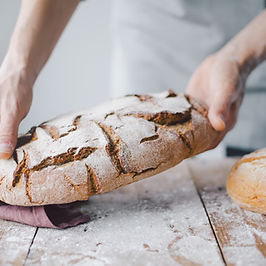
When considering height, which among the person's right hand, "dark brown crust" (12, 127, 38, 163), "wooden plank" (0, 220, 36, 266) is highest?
the person's right hand

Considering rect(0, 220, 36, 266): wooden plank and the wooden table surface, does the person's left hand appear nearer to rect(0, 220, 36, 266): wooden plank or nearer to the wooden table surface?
the wooden table surface

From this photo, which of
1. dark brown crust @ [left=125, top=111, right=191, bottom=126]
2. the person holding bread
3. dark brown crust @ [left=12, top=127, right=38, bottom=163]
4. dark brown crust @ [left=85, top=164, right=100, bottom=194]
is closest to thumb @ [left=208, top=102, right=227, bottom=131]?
the person holding bread

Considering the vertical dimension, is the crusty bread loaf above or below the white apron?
below

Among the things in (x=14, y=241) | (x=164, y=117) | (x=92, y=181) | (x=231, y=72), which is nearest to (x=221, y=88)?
(x=231, y=72)

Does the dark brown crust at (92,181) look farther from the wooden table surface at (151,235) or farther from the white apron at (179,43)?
the white apron at (179,43)

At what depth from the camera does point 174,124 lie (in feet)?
4.12

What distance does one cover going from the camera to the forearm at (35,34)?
141 cm

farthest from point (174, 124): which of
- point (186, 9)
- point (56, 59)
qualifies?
point (56, 59)

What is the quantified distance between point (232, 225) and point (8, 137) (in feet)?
2.55

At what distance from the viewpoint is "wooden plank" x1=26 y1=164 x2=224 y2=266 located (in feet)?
3.22

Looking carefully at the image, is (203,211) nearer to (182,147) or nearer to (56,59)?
(182,147)

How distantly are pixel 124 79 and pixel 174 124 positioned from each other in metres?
1.05

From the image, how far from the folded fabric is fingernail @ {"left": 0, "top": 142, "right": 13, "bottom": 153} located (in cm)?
20

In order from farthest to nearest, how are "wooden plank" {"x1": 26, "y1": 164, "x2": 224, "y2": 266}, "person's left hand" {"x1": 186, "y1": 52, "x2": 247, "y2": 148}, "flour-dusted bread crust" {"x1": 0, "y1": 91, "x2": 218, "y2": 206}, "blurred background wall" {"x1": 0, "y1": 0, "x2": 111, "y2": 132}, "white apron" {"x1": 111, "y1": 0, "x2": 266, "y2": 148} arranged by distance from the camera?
"blurred background wall" {"x1": 0, "y1": 0, "x2": 111, "y2": 132}, "white apron" {"x1": 111, "y1": 0, "x2": 266, "y2": 148}, "person's left hand" {"x1": 186, "y1": 52, "x2": 247, "y2": 148}, "flour-dusted bread crust" {"x1": 0, "y1": 91, "x2": 218, "y2": 206}, "wooden plank" {"x1": 26, "y1": 164, "x2": 224, "y2": 266}
